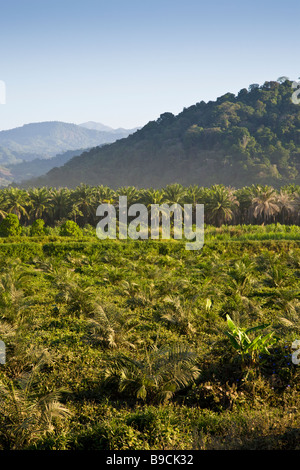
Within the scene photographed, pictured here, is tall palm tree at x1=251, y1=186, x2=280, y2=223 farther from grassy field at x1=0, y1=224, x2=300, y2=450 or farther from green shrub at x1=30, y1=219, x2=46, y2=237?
A: grassy field at x1=0, y1=224, x2=300, y2=450

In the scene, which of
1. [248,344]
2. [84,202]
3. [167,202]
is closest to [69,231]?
[84,202]

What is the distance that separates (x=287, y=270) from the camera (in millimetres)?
20391

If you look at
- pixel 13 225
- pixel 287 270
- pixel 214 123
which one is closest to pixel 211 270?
pixel 287 270

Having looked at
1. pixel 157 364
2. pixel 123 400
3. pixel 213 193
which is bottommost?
pixel 123 400

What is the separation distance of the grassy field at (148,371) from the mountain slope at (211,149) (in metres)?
93.1

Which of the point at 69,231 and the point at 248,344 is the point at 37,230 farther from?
the point at 248,344

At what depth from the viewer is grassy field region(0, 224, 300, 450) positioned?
571cm

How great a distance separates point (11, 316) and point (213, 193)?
33.9m

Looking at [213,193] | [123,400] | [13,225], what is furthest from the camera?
[213,193]

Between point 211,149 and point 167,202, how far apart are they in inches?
3271

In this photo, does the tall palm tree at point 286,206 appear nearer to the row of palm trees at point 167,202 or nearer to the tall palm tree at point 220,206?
the row of palm trees at point 167,202

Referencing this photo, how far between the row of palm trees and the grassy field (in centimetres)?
2607

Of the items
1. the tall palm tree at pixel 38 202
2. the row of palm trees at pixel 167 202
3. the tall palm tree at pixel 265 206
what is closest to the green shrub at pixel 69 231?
the row of palm trees at pixel 167 202
